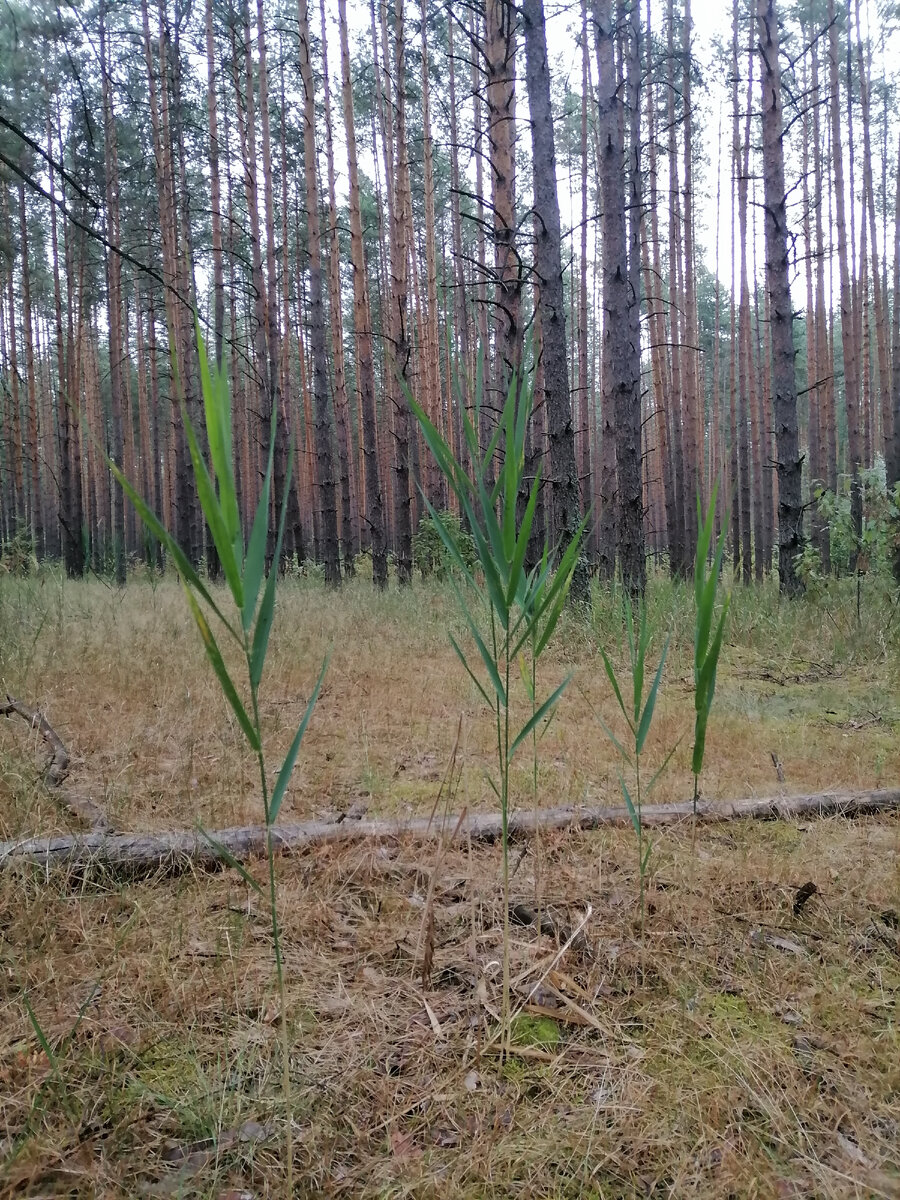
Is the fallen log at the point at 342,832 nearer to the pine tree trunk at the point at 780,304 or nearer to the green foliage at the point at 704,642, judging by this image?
the green foliage at the point at 704,642

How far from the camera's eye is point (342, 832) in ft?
6.62

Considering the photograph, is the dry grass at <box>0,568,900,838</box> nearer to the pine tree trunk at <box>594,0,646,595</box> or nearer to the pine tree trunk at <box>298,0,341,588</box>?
the pine tree trunk at <box>594,0,646,595</box>

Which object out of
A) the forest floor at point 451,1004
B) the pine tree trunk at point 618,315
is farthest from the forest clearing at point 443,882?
the pine tree trunk at point 618,315

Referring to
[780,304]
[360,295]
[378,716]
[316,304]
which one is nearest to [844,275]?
[780,304]

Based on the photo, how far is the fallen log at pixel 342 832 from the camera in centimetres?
174

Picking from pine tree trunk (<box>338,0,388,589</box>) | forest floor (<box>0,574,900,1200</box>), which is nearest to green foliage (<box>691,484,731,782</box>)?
forest floor (<box>0,574,900,1200</box>)

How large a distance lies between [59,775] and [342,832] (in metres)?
1.05

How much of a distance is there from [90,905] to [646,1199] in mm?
1310

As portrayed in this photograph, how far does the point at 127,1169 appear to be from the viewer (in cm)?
95

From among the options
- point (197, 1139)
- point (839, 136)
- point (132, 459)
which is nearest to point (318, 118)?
point (132, 459)

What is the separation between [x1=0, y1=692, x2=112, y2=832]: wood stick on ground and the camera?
206cm

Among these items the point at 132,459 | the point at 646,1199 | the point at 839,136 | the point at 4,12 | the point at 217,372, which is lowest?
the point at 646,1199

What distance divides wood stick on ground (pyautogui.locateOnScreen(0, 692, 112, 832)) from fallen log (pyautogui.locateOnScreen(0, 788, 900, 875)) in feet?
0.54

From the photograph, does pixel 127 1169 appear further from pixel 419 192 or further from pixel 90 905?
pixel 419 192
